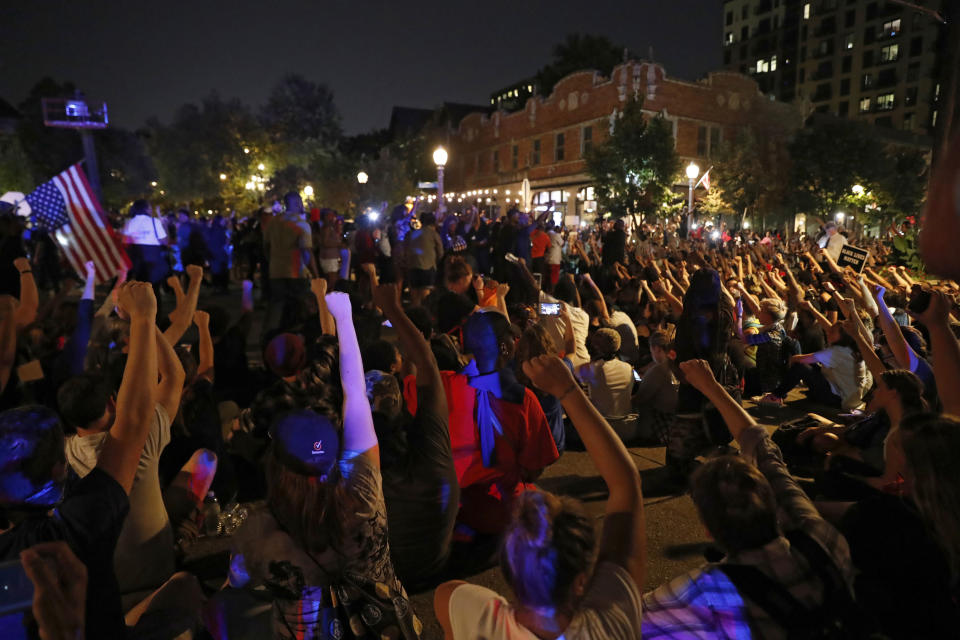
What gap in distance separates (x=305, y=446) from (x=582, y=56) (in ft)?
190

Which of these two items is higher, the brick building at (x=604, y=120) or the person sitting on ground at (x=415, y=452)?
the brick building at (x=604, y=120)

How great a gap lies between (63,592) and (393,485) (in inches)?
58.2

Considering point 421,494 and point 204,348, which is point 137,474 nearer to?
point 421,494

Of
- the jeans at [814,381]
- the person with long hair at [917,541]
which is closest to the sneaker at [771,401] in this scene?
the jeans at [814,381]

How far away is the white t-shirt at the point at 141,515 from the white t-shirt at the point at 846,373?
19.5ft

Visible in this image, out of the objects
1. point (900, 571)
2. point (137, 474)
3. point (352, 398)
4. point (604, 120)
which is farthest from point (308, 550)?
point (604, 120)

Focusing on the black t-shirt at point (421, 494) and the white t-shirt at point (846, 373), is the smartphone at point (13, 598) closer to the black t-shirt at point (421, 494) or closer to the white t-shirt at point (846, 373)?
the black t-shirt at point (421, 494)

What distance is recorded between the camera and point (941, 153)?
0.98m

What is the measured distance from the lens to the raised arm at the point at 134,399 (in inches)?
74.3

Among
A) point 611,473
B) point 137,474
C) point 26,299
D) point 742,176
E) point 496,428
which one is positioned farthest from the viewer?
point 742,176

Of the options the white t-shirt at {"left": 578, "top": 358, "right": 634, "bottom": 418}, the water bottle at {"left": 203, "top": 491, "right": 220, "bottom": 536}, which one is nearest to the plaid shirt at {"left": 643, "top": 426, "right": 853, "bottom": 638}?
the water bottle at {"left": 203, "top": 491, "right": 220, "bottom": 536}

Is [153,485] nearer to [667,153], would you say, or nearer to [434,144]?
[667,153]

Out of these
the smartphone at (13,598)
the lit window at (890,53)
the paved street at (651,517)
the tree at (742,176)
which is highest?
the lit window at (890,53)

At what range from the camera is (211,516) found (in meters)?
4.02
